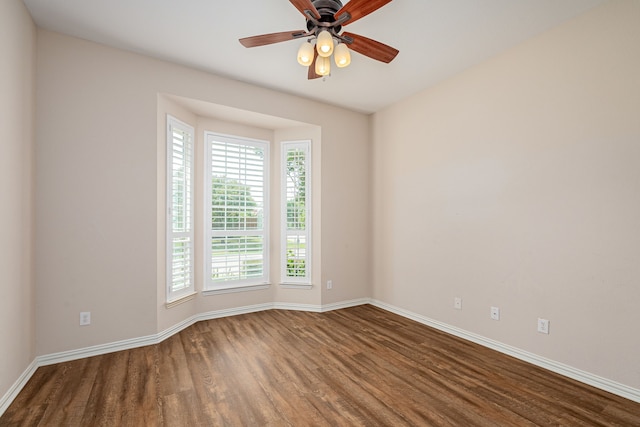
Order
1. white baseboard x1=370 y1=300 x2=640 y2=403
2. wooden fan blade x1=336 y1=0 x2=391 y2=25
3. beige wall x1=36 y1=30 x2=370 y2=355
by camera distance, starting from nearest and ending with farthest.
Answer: wooden fan blade x1=336 y1=0 x2=391 y2=25, white baseboard x1=370 y1=300 x2=640 y2=403, beige wall x1=36 y1=30 x2=370 y2=355

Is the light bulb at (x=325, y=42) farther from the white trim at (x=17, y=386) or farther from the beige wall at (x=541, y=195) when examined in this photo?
the white trim at (x=17, y=386)

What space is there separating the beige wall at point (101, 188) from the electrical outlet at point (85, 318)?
0.10 feet

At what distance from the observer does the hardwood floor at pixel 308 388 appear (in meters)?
2.00

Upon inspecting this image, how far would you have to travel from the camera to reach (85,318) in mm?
2822

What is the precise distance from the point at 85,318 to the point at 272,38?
2.90 metres

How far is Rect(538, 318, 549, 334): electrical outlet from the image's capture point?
2.70 metres

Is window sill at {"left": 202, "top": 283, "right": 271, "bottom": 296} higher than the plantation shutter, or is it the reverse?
the plantation shutter

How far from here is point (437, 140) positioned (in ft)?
12.3

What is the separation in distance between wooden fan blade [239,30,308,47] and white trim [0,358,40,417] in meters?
2.91

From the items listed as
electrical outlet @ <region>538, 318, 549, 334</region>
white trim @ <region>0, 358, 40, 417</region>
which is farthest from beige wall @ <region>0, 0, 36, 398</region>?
electrical outlet @ <region>538, 318, 549, 334</region>

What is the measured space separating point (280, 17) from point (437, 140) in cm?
223

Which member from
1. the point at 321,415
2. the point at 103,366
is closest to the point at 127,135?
the point at 103,366

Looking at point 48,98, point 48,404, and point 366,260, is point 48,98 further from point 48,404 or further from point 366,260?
point 366,260

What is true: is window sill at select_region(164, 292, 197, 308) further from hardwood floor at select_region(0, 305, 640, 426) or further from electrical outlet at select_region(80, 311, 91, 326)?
electrical outlet at select_region(80, 311, 91, 326)
